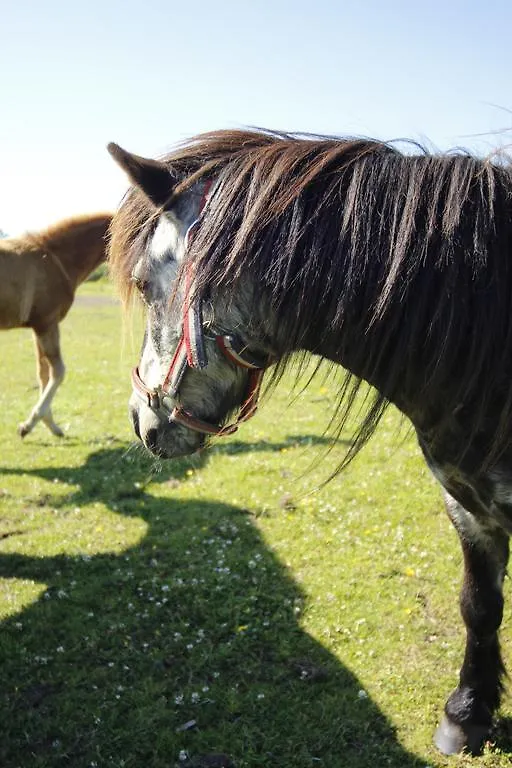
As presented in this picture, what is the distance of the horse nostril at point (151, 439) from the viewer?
2213 millimetres

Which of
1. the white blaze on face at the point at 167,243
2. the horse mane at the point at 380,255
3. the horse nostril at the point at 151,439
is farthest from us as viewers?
the horse nostril at the point at 151,439

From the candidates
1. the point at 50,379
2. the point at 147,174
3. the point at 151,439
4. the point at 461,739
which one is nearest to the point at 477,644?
the point at 461,739

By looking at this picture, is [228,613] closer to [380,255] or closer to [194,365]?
[194,365]

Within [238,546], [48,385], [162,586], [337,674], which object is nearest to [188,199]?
[337,674]

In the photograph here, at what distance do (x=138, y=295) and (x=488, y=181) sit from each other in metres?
1.23

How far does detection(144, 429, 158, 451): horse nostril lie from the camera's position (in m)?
2.21

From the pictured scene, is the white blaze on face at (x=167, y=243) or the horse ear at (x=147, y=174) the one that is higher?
the horse ear at (x=147, y=174)

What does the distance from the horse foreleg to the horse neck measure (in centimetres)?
636

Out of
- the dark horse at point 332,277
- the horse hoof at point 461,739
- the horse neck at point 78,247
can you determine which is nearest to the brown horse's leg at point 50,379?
the horse neck at point 78,247

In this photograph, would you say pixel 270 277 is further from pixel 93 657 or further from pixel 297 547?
pixel 297 547

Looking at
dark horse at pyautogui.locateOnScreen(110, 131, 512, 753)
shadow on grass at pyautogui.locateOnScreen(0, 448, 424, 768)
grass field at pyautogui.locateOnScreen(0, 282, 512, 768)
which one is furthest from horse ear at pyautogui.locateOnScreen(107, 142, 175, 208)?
shadow on grass at pyautogui.locateOnScreen(0, 448, 424, 768)

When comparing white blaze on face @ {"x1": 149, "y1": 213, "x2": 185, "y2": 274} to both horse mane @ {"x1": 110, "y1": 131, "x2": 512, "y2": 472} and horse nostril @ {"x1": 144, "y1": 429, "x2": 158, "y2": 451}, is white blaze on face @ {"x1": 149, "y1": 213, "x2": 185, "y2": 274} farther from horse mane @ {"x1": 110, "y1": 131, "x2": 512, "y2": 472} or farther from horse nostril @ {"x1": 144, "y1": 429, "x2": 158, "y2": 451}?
horse nostril @ {"x1": 144, "y1": 429, "x2": 158, "y2": 451}

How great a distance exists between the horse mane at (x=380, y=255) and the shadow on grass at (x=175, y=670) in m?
1.96

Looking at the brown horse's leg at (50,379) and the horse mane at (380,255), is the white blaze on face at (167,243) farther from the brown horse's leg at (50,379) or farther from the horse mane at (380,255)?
the brown horse's leg at (50,379)
